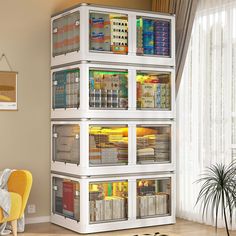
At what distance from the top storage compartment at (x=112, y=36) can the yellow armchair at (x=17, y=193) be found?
4.89 feet

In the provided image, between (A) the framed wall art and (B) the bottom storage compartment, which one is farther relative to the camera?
(A) the framed wall art

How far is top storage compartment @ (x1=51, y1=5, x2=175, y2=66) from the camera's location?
6598mm

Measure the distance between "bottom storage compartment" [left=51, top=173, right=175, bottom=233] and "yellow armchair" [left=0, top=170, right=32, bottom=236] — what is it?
64 cm

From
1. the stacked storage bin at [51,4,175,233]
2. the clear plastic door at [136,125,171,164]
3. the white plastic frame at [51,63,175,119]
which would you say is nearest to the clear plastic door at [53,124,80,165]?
the stacked storage bin at [51,4,175,233]

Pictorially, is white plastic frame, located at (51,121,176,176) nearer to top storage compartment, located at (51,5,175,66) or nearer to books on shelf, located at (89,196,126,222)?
books on shelf, located at (89,196,126,222)

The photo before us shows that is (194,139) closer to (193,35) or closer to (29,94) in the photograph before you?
(193,35)

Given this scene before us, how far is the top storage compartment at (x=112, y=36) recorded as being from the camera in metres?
6.60

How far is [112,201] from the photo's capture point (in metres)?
6.72

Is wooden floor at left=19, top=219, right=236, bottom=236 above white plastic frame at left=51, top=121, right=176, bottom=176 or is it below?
below

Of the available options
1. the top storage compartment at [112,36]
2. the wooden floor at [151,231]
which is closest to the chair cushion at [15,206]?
the wooden floor at [151,231]

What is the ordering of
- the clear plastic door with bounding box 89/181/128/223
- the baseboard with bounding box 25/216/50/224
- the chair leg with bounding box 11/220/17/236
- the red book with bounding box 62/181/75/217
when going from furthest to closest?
the baseboard with bounding box 25/216/50/224, the red book with bounding box 62/181/75/217, the clear plastic door with bounding box 89/181/128/223, the chair leg with bounding box 11/220/17/236

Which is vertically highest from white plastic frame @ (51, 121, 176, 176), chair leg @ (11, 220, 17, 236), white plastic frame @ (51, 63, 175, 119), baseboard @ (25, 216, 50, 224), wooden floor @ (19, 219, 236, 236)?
white plastic frame @ (51, 63, 175, 119)

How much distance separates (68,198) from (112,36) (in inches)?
79.2

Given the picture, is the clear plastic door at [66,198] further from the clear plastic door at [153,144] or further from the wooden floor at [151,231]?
the clear plastic door at [153,144]
